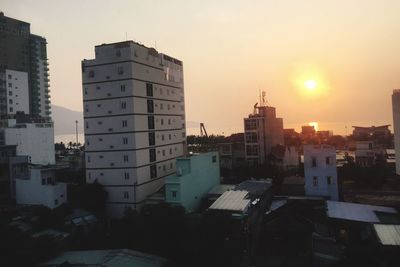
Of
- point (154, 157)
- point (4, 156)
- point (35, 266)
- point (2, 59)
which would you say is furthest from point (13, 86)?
point (35, 266)

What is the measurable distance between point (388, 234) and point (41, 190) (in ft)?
78.3

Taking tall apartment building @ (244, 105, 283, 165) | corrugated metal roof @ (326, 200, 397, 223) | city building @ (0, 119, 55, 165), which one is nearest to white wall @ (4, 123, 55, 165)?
city building @ (0, 119, 55, 165)

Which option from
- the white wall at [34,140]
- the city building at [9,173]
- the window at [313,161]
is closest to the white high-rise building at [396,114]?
the window at [313,161]

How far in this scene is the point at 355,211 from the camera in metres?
22.6

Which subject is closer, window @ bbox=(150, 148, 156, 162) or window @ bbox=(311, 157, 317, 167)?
window @ bbox=(311, 157, 317, 167)

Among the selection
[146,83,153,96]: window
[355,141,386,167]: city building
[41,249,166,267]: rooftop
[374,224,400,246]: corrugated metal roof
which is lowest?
[41,249,166,267]: rooftop

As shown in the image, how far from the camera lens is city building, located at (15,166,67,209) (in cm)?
2703

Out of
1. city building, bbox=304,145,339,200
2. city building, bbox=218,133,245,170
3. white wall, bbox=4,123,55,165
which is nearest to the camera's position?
city building, bbox=304,145,339,200

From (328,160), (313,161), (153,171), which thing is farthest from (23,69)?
(328,160)

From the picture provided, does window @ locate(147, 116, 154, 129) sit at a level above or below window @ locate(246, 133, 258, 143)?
above

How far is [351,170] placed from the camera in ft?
112

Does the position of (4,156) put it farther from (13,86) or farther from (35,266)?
(13,86)

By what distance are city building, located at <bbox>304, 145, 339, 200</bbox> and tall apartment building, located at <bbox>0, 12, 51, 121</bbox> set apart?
58.0 m

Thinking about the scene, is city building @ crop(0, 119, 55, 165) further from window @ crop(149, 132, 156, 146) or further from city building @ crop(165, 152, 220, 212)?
city building @ crop(165, 152, 220, 212)
